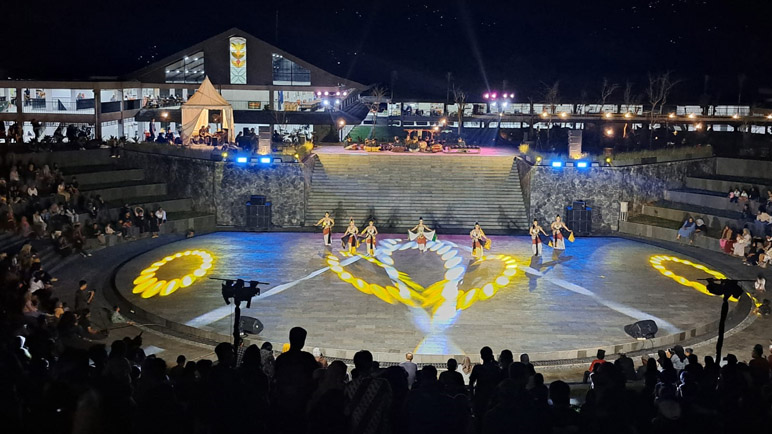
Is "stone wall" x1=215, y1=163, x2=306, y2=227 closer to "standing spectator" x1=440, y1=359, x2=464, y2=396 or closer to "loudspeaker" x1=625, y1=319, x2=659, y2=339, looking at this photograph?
"loudspeaker" x1=625, y1=319, x2=659, y2=339

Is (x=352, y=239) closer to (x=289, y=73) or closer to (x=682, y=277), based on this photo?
(x=682, y=277)

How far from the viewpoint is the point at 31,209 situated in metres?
26.9

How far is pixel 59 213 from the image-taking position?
2738 cm

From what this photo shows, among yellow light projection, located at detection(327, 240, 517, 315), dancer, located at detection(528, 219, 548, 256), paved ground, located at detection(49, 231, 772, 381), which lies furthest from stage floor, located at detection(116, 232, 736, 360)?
paved ground, located at detection(49, 231, 772, 381)

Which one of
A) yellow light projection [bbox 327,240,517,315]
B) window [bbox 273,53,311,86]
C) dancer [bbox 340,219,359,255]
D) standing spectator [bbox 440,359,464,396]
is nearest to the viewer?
standing spectator [bbox 440,359,464,396]

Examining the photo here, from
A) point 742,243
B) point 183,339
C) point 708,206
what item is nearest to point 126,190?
point 183,339

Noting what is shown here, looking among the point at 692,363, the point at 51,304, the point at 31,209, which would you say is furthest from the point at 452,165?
the point at 692,363

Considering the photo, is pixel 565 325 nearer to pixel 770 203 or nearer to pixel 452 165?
pixel 770 203

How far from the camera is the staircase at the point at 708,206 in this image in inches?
1209

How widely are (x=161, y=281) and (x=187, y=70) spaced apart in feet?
83.9

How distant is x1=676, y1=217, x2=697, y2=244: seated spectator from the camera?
3056cm

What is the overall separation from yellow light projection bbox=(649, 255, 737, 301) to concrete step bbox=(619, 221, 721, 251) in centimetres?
272

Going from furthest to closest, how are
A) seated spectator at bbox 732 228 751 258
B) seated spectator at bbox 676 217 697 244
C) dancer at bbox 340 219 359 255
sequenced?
seated spectator at bbox 676 217 697 244, seated spectator at bbox 732 228 751 258, dancer at bbox 340 219 359 255

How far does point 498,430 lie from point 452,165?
93.1ft
